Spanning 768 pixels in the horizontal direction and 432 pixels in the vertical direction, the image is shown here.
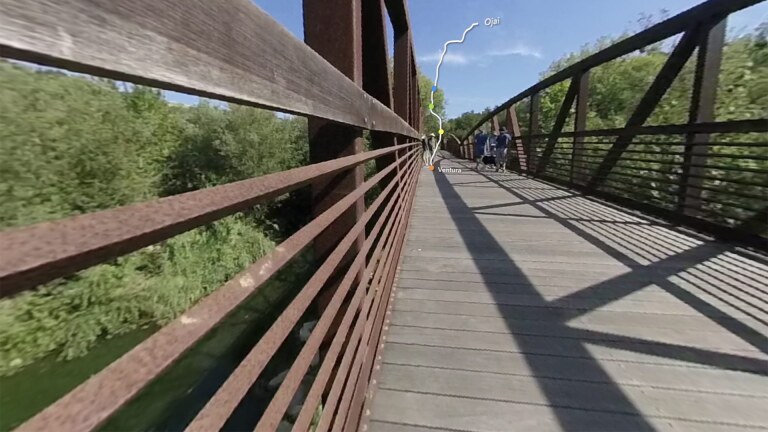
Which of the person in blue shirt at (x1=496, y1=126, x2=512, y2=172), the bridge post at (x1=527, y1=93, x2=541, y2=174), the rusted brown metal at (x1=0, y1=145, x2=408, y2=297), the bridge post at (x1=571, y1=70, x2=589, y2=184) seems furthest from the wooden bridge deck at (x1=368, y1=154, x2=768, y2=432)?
the person in blue shirt at (x1=496, y1=126, x2=512, y2=172)

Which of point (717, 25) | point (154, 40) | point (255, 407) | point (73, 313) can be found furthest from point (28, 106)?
point (717, 25)

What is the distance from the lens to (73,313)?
292 inches

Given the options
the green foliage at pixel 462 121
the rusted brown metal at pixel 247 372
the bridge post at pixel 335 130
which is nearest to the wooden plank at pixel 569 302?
the bridge post at pixel 335 130

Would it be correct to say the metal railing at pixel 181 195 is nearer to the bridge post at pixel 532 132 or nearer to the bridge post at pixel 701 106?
the bridge post at pixel 701 106

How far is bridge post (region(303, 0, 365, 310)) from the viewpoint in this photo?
135 cm

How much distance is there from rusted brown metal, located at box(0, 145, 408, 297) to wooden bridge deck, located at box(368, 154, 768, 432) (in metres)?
1.31

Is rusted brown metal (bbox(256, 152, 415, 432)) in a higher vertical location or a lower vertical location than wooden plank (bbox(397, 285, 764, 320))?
higher

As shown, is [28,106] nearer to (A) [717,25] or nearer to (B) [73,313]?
(B) [73,313]

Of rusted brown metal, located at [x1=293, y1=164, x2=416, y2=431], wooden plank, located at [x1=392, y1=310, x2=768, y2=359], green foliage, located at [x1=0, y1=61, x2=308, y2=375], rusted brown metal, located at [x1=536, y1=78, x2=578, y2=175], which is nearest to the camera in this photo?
rusted brown metal, located at [x1=293, y1=164, x2=416, y2=431]

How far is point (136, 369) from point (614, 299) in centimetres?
264

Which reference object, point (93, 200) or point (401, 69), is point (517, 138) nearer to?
point (401, 69)

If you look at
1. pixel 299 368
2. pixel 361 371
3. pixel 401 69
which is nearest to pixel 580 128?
pixel 401 69

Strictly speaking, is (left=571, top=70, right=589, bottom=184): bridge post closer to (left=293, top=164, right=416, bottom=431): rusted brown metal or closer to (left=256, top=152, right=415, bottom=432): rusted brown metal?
(left=293, top=164, right=416, bottom=431): rusted brown metal

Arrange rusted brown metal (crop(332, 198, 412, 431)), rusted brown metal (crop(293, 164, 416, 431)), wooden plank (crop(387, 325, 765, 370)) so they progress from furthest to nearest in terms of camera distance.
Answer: wooden plank (crop(387, 325, 765, 370)) → rusted brown metal (crop(332, 198, 412, 431)) → rusted brown metal (crop(293, 164, 416, 431))
